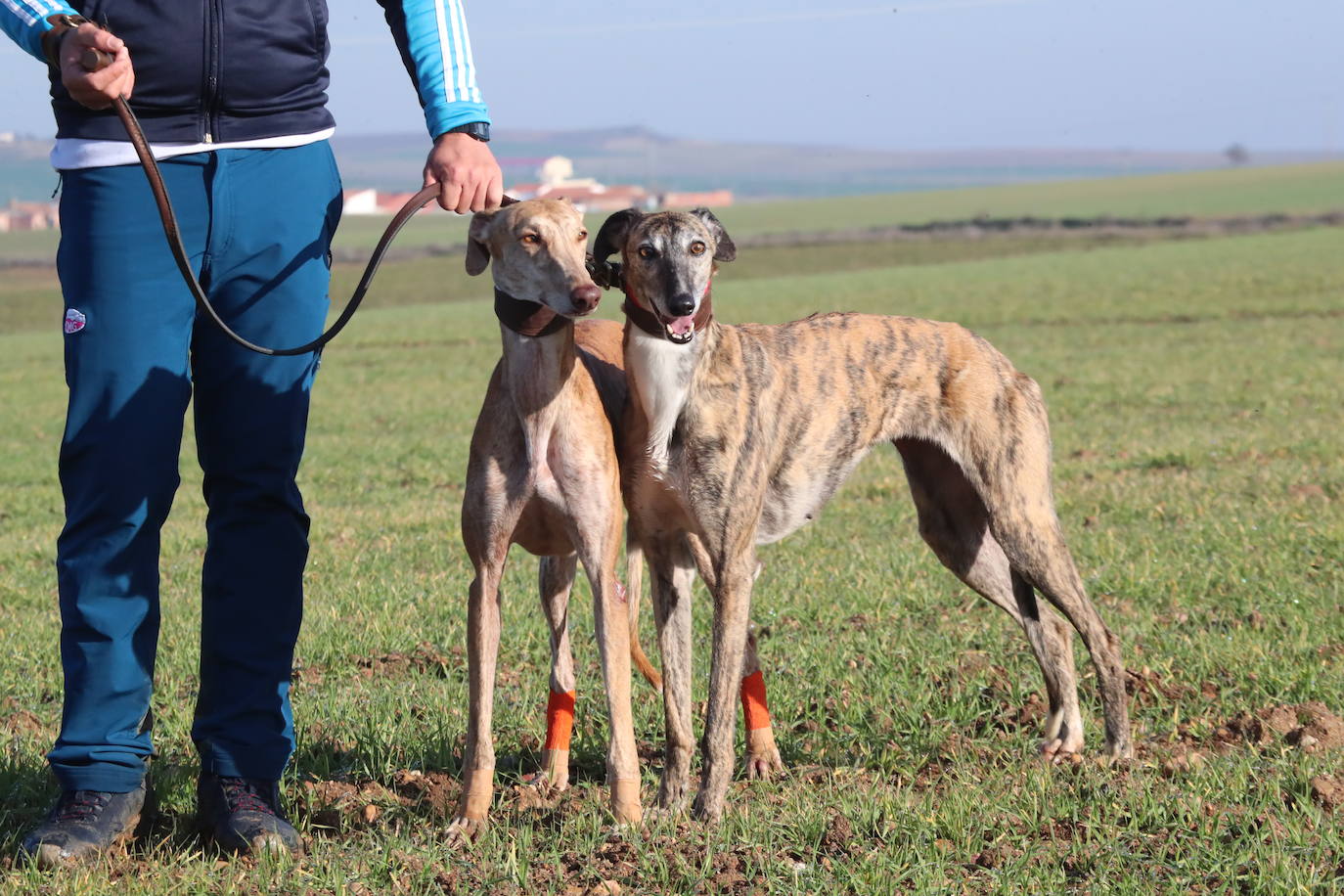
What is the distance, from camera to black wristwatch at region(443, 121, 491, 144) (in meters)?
3.98

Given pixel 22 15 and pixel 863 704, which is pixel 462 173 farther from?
pixel 863 704

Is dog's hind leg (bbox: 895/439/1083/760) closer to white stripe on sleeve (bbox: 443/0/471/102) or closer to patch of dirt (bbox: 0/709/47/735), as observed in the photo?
white stripe on sleeve (bbox: 443/0/471/102)

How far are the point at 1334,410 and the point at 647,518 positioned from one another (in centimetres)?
1060

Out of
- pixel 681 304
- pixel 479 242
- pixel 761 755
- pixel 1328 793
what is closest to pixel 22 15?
pixel 479 242

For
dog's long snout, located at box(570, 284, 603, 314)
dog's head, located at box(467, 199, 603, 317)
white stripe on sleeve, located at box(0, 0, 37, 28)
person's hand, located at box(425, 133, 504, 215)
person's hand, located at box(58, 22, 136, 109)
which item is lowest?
dog's long snout, located at box(570, 284, 603, 314)

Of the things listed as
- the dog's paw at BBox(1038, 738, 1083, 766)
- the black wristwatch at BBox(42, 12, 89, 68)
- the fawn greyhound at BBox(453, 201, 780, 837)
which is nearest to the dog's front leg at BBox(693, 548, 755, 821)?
the fawn greyhound at BBox(453, 201, 780, 837)

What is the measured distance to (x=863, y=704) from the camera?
5180 millimetres

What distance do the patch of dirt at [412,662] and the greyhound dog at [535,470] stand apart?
1.79m

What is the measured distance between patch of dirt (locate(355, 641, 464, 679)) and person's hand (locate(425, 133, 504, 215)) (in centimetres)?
242

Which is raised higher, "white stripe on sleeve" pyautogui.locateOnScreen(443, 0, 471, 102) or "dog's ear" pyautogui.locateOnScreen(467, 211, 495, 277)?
"white stripe on sleeve" pyautogui.locateOnScreen(443, 0, 471, 102)

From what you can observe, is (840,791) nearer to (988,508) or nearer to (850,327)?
(988,508)

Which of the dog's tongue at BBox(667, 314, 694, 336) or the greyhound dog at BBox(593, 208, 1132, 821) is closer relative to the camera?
the dog's tongue at BBox(667, 314, 694, 336)

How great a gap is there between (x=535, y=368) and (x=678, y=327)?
16.3 inches

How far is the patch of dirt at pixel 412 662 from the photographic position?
19.2 feet
